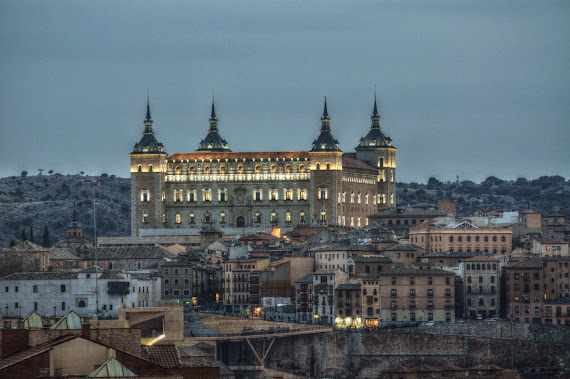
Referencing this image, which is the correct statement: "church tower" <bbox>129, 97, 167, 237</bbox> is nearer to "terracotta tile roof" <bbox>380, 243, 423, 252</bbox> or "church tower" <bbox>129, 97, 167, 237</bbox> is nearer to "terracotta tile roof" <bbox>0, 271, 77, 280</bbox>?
"terracotta tile roof" <bbox>380, 243, 423, 252</bbox>

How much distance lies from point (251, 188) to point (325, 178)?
370 inches

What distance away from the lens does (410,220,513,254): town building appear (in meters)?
135

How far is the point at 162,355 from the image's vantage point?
35.2m

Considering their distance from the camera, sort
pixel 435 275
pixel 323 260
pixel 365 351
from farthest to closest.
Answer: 1. pixel 323 260
2. pixel 435 275
3. pixel 365 351

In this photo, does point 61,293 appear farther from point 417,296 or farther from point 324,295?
point 417,296

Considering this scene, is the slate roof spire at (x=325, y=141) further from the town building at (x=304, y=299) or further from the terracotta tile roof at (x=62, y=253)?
the town building at (x=304, y=299)

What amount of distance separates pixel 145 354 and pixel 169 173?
156344mm

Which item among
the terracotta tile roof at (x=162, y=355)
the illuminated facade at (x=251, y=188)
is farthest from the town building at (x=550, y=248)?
the terracotta tile roof at (x=162, y=355)

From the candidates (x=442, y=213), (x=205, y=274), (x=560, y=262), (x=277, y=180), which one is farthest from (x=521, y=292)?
(x=277, y=180)

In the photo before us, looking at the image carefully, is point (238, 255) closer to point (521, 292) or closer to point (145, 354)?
point (521, 292)

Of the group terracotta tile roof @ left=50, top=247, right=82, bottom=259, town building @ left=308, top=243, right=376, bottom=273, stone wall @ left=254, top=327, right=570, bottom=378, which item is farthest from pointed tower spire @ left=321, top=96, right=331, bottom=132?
stone wall @ left=254, top=327, right=570, bottom=378

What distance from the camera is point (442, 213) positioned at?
6437 inches

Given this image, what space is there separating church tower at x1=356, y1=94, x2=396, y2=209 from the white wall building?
79464 mm

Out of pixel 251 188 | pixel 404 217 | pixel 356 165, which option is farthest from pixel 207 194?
pixel 404 217
